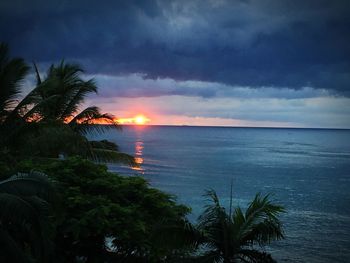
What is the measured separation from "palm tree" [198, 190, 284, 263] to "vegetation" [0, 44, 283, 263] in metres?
0.03

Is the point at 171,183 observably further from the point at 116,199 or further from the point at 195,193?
the point at 116,199

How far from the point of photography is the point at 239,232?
10.3 m

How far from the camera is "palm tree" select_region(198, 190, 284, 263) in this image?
10219 mm

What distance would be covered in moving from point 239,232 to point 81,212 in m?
5.60

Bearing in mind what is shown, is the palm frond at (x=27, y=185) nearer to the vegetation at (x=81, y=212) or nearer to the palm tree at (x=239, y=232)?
the vegetation at (x=81, y=212)

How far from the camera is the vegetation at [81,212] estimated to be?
898 cm

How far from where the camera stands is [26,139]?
662 inches

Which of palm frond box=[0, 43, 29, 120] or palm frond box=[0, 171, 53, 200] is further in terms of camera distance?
palm frond box=[0, 43, 29, 120]

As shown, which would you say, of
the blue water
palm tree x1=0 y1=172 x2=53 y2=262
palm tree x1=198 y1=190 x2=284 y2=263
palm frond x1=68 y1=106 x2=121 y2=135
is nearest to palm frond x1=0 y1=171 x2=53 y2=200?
palm tree x1=0 y1=172 x2=53 y2=262

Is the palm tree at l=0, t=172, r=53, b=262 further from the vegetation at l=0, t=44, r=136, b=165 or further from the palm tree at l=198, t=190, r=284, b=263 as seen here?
the vegetation at l=0, t=44, r=136, b=165

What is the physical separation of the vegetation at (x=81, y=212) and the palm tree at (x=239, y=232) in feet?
0.08

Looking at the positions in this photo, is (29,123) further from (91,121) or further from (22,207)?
(22,207)

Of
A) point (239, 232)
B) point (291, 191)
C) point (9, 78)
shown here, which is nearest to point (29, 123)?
point (9, 78)

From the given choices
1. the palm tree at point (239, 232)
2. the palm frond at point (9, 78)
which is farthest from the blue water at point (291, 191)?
the palm tree at point (239, 232)
